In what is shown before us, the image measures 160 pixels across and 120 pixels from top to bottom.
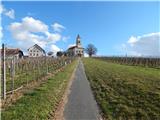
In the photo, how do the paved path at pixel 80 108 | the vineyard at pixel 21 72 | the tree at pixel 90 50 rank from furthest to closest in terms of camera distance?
the tree at pixel 90 50, the vineyard at pixel 21 72, the paved path at pixel 80 108

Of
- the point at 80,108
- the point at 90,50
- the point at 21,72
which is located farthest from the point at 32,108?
the point at 90,50

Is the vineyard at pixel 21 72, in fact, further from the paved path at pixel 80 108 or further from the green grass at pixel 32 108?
the paved path at pixel 80 108

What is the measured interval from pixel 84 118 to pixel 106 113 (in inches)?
44.1

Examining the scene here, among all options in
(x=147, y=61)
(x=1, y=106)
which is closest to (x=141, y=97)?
(x=1, y=106)

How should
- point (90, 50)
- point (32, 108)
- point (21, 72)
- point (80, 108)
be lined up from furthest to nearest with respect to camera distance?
point (90, 50) → point (21, 72) → point (80, 108) → point (32, 108)

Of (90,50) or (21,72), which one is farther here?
(90,50)

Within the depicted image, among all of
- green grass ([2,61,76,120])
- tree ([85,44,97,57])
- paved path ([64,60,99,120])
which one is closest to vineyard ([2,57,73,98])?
green grass ([2,61,76,120])

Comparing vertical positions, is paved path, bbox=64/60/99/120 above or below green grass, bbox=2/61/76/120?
below

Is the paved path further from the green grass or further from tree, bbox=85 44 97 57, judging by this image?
tree, bbox=85 44 97 57

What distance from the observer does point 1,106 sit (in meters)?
9.88

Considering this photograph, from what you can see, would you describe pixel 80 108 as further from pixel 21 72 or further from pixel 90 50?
pixel 90 50

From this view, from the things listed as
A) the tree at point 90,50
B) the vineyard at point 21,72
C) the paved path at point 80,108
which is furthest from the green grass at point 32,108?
the tree at point 90,50

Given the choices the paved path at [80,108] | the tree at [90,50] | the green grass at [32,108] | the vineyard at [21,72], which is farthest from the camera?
the tree at [90,50]

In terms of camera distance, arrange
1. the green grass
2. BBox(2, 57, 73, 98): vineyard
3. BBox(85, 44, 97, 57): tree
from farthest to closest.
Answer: BBox(85, 44, 97, 57): tree < BBox(2, 57, 73, 98): vineyard < the green grass
